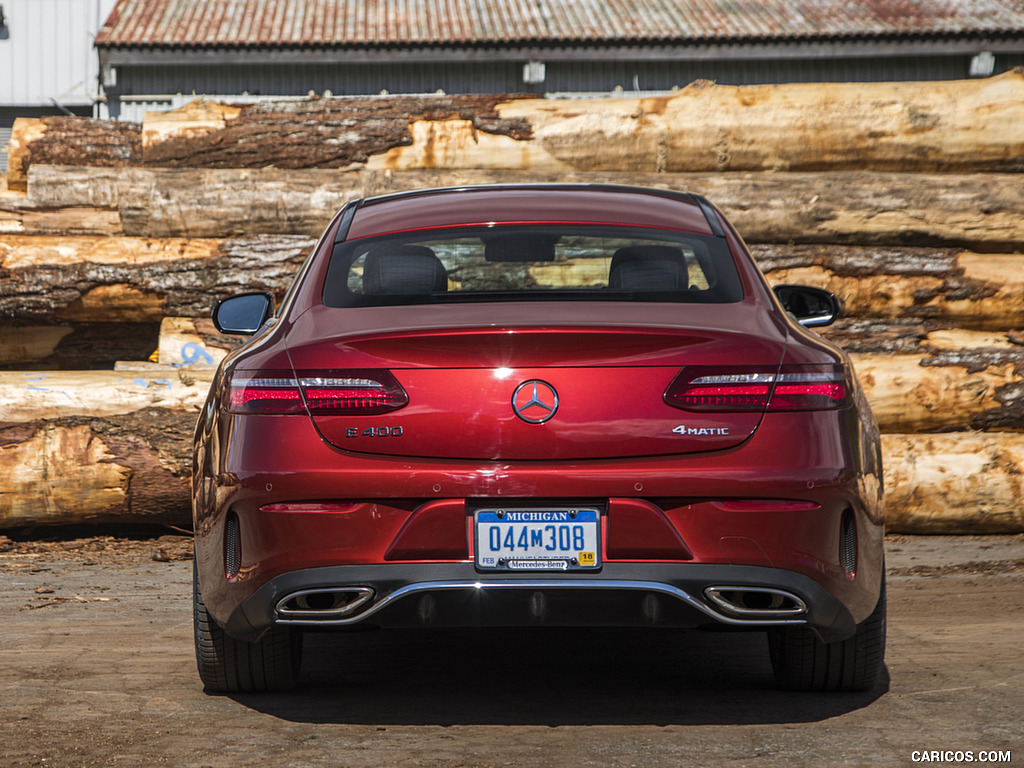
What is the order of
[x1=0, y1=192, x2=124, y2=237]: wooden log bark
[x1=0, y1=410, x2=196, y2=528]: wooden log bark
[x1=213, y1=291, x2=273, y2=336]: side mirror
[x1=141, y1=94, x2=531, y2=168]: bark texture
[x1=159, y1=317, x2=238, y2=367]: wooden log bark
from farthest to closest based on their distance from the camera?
[x1=141, y1=94, x2=531, y2=168]: bark texture
[x1=0, y1=192, x2=124, y2=237]: wooden log bark
[x1=159, y1=317, x2=238, y2=367]: wooden log bark
[x1=0, y1=410, x2=196, y2=528]: wooden log bark
[x1=213, y1=291, x2=273, y2=336]: side mirror

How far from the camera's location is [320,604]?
10.7ft

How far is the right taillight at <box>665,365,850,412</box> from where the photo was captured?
3.17 meters

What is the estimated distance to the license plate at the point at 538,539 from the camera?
3139 mm

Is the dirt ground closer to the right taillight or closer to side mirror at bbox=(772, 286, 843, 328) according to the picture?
the right taillight

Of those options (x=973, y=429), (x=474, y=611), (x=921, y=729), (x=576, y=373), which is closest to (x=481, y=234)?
(x=576, y=373)

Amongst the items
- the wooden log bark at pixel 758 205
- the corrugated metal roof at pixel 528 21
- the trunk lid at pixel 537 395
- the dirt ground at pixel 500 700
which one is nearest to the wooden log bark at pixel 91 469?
the dirt ground at pixel 500 700

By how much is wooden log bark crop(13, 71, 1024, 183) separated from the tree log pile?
1 centimetres

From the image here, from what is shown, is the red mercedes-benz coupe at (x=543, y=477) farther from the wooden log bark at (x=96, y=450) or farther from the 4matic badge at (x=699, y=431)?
the wooden log bark at (x=96, y=450)

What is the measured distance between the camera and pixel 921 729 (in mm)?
3398

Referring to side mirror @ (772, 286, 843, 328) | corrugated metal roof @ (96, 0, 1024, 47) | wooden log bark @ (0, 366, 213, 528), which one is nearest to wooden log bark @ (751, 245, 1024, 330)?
side mirror @ (772, 286, 843, 328)

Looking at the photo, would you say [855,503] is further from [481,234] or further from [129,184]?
[129,184]

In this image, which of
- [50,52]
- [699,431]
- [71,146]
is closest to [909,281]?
[699,431]

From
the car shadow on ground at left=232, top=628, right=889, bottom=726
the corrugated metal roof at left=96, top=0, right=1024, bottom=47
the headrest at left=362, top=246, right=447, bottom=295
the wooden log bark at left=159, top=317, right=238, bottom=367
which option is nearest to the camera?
the car shadow on ground at left=232, top=628, right=889, bottom=726

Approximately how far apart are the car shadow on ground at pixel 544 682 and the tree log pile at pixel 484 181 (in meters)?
2.84
